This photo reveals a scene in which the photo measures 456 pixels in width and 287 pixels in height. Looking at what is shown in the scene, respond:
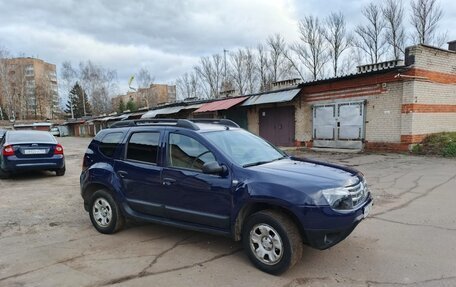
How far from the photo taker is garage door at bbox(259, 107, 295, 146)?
1880 centimetres

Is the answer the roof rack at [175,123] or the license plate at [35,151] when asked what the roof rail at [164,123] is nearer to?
the roof rack at [175,123]

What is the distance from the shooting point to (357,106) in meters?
15.0

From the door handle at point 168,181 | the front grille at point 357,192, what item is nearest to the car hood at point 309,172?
the front grille at point 357,192

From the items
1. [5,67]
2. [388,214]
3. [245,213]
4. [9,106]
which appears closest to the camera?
[245,213]

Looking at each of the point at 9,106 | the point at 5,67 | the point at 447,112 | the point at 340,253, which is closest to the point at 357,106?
the point at 447,112

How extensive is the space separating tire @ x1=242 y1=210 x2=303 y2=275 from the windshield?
2.33 ft

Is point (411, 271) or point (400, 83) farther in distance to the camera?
point (400, 83)

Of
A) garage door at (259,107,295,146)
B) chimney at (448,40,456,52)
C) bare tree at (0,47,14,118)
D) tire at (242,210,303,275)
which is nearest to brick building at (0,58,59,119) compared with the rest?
bare tree at (0,47,14,118)

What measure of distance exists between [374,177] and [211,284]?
713 centimetres

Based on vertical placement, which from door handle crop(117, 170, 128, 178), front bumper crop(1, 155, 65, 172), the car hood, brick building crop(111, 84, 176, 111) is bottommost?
front bumper crop(1, 155, 65, 172)

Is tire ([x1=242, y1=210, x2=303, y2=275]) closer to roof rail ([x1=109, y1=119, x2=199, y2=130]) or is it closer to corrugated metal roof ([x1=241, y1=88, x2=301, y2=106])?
roof rail ([x1=109, y1=119, x2=199, y2=130])

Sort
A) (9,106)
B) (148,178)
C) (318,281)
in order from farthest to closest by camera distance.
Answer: (9,106) → (148,178) → (318,281)

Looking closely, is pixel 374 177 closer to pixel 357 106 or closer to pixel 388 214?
pixel 388 214

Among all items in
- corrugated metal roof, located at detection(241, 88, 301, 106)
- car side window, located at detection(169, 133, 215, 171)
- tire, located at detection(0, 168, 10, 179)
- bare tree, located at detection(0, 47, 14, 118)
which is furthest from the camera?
bare tree, located at detection(0, 47, 14, 118)
